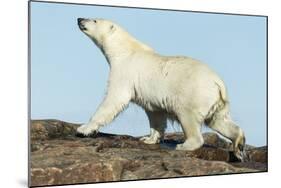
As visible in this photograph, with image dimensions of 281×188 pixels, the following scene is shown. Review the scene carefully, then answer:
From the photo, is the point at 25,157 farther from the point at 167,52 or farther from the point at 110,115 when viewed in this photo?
the point at 167,52

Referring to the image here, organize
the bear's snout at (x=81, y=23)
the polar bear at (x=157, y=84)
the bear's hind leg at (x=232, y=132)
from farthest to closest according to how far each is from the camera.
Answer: the bear's hind leg at (x=232, y=132)
the polar bear at (x=157, y=84)
the bear's snout at (x=81, y=23)

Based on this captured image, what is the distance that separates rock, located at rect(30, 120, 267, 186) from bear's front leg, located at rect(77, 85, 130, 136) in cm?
6

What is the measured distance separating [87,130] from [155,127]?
46cm

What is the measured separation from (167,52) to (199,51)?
24 cm

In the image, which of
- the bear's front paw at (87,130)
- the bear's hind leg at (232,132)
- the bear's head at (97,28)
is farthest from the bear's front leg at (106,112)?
the bear's hind leg at (232,132)

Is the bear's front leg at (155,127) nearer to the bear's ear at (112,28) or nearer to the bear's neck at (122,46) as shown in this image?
the bear's neck at (122,46)

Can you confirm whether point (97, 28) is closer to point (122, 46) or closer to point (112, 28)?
point (112, 28)

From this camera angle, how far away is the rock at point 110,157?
3869 millimetres

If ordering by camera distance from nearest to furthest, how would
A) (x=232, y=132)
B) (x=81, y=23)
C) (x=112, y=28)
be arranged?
(x=81, y=23) < (x=112, y=28) < (x=232, y=132)

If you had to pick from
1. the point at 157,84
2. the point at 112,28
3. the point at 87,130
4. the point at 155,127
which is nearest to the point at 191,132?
the point at 155,127

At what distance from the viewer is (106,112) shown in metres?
4.03

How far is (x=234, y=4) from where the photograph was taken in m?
4.45

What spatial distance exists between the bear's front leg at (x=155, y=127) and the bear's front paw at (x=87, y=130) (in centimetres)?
33
